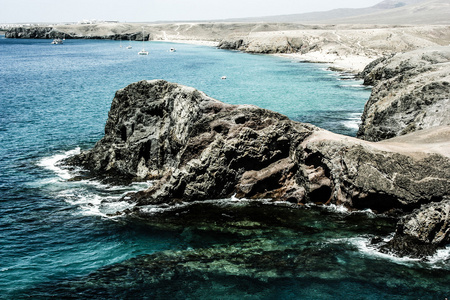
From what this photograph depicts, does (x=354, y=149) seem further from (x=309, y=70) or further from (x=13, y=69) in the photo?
(x=13, y=69)

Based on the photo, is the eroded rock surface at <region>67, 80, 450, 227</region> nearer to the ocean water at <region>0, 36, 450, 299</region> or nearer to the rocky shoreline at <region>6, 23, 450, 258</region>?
the rocky shoreline at <region>6, 23, 450, 258</region>

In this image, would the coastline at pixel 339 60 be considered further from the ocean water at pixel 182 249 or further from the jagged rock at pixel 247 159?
the ocean water at pixel 182 249

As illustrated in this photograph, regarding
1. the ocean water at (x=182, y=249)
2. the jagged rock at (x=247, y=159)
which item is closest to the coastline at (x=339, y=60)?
the jagged rock at (x=247, y=159)

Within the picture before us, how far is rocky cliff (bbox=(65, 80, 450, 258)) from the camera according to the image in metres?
24.8

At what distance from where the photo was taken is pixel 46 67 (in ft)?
390

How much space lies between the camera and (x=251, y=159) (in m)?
28.9

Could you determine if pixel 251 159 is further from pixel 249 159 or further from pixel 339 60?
pixel 339 60

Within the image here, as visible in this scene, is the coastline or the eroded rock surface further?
the coastline

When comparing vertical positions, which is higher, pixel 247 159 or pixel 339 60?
pixel 339 60

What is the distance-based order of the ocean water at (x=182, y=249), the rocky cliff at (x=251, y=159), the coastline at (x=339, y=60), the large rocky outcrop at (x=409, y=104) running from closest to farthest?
the ocean water at (x=182, y=249) → the rocky cliff at (x=251, y=159) → the large rocky outcrop at (x=409, y=104) → the coastline at (x=339, y=60)

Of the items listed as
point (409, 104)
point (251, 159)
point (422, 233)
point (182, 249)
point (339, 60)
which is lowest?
point (182, 249)

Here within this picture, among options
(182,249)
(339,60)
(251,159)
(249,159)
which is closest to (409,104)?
(251,159)

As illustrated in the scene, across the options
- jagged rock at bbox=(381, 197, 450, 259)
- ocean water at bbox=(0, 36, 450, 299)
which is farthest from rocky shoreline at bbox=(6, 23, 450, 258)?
ocean water at bbox=(0, 36, 450, 299)

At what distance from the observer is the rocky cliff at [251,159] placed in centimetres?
2481
